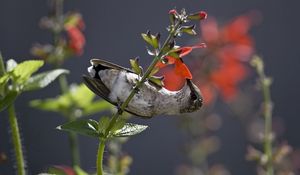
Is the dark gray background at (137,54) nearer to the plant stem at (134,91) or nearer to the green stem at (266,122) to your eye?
the green stem at (266,122)

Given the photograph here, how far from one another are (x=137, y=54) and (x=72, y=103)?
283 cm

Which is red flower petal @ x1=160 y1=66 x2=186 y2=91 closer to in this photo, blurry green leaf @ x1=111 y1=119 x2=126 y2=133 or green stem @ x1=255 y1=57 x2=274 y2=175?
green stem @ x1=255 y1=57 x2=274 y2=175

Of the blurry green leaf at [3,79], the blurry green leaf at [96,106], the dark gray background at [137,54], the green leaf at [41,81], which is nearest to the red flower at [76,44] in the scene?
the blurry green leaf at [96,106]

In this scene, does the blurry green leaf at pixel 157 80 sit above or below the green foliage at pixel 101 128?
above

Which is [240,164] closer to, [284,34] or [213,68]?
[284,34]

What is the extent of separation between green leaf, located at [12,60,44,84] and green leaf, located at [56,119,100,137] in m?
0.25

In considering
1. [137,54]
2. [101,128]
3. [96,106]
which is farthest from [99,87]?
[137,54]

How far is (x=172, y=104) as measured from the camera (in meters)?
1.04

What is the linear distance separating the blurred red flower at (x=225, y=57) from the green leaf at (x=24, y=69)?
868 millimetres

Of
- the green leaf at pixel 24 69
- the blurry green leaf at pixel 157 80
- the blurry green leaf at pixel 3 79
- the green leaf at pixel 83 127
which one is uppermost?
the green leaf at pixel 24 69

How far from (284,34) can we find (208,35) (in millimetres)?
2789

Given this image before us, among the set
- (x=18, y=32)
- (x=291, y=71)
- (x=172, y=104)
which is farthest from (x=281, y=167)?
(x=291, y=71)

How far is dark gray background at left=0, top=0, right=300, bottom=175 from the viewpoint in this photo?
4465 millimetres

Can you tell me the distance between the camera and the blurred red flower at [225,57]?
220cm
